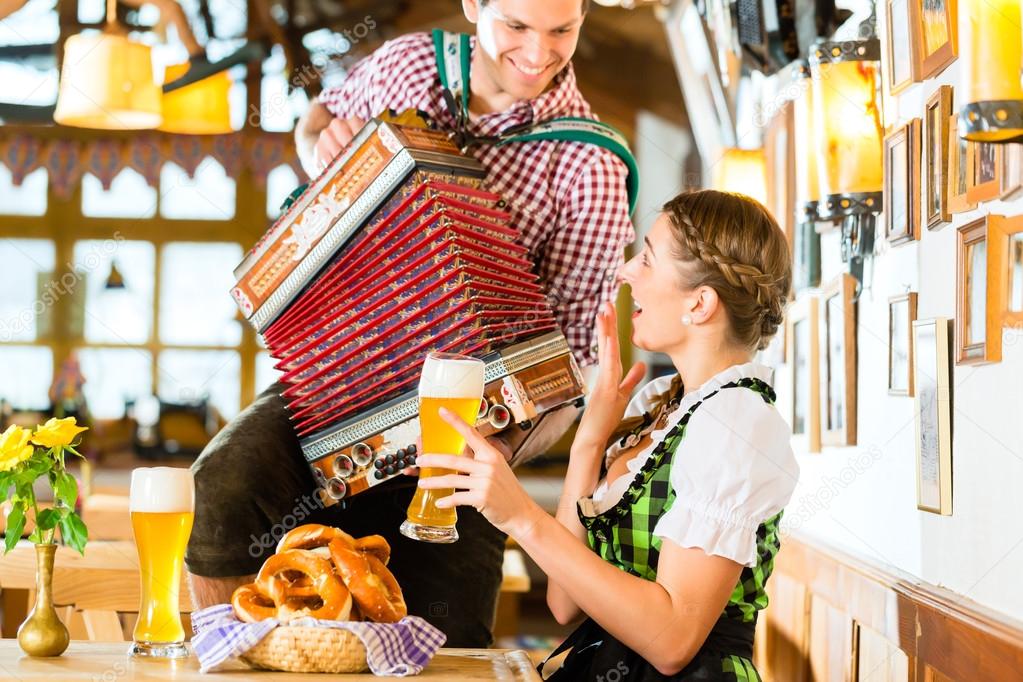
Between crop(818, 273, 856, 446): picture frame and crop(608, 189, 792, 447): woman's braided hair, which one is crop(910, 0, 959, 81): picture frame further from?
crop(818, 273, 856, 446): picture frame

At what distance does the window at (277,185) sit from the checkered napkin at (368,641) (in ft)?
27.3

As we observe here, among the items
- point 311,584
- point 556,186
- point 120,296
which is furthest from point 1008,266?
point 120,296

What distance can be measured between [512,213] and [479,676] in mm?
1037

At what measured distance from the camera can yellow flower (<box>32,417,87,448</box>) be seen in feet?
5.20

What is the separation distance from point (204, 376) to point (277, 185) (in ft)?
5.36

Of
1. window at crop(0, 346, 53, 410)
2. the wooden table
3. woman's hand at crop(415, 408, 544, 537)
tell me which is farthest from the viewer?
window at crop(0, 346, 53, 410)

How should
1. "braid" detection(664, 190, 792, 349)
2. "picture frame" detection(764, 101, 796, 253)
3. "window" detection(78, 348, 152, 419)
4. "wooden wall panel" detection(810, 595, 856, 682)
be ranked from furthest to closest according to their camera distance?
"window" detection(78, 348, 152, 419), "picture frame" detection(764, 101, 796, 253), "wooden wall panel" detection(810, 595, 856, 682), "braid" detection(664, 190, 792, 349)

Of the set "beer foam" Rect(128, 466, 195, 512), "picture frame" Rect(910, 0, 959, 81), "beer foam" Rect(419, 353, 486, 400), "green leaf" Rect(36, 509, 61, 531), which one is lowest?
"green leaf" Rect(36, 509, 61, 531)

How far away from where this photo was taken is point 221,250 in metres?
9.77

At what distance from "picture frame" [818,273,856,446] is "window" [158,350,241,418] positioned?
23.0 ft

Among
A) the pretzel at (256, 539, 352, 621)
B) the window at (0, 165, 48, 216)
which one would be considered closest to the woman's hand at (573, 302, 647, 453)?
the pretzel at (256, 539, 352, 621)

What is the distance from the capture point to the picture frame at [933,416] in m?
1.89

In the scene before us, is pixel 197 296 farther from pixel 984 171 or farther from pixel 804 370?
pixel 984 171

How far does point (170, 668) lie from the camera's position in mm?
1445
